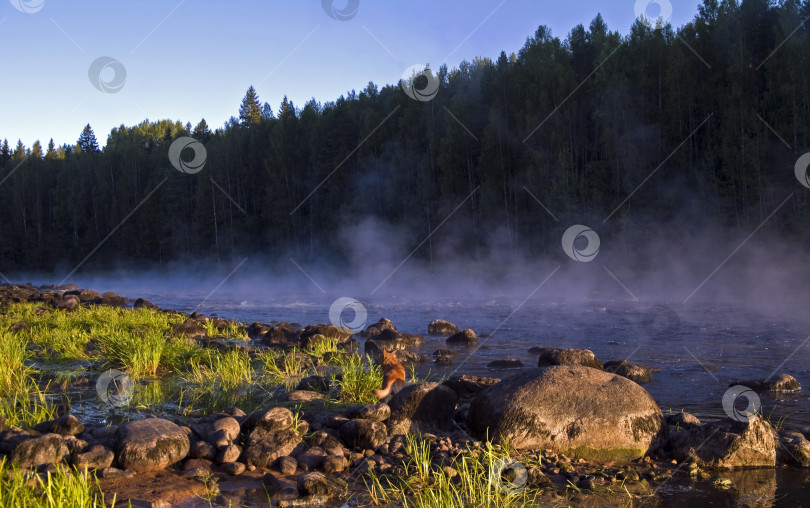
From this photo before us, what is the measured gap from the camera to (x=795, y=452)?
494cm

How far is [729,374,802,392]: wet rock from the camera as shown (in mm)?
7340

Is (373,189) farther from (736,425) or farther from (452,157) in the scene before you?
(736,425)

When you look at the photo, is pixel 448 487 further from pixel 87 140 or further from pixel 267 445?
pixel 87 140

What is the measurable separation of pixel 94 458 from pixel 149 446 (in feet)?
1.19

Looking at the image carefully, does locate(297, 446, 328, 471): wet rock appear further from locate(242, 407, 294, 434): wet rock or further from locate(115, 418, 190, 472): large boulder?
locate(115, 418, 190, 472): large boulder

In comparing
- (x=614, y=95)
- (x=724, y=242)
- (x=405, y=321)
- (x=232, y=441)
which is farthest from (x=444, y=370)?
(x=614, y=95)

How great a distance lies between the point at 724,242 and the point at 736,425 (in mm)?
23879
